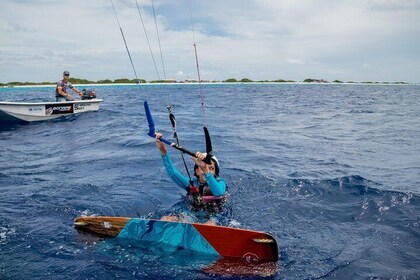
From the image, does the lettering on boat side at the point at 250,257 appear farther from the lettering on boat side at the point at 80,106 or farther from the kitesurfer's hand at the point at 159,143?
the lettering on boat side at the point at 80,106

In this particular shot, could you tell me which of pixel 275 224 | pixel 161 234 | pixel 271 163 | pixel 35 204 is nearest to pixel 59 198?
pixel 35 204

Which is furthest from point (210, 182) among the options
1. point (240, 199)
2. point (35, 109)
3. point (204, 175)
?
point (35, 109)

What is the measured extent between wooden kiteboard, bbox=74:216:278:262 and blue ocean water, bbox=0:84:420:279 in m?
0.21

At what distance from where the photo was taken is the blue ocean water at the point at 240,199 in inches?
211

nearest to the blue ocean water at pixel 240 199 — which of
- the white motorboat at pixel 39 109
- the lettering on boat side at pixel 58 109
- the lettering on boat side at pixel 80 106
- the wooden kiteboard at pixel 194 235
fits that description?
the wooden kiteboard at pixel 194 235

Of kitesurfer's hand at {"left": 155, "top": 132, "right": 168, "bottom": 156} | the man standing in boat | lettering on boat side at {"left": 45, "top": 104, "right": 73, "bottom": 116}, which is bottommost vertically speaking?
kitesurfer's hand at {"left": 155, "top": 132, "right": 168, "bottom": 156}

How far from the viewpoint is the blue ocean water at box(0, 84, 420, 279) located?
536 cm

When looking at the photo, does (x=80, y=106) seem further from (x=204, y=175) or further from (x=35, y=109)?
(x=204, y=175)

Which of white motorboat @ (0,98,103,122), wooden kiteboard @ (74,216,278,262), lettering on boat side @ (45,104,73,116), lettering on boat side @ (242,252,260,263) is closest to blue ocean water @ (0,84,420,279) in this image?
wooden kiteboard @ (74,216,278,262)

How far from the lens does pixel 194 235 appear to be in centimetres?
573

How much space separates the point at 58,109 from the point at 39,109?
1.23 meters

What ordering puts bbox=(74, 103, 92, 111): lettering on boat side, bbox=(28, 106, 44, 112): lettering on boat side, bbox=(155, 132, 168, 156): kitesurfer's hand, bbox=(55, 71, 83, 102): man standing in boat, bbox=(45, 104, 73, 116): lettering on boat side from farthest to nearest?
bbox=(74, 103, 92, 111): lettering on boat side < bbox=(45, 104, 73, 116): lettering on boat side < bbox=(55, 71, 83, 102): man standing in boat < bbox=(28, 106, 44, 112): lettering on boat side < bbox=(155, 132, 168, 156): kitesurfer's hand

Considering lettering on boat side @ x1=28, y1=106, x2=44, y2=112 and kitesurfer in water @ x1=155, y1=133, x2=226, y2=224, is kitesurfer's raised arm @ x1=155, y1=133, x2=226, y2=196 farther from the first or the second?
lettering on boat side @ x1=28, y1=106, x2=44, y2=112

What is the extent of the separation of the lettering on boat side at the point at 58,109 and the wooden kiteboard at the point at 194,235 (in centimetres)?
1621
